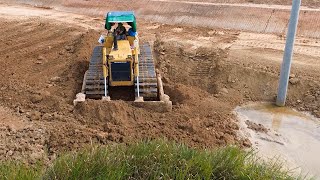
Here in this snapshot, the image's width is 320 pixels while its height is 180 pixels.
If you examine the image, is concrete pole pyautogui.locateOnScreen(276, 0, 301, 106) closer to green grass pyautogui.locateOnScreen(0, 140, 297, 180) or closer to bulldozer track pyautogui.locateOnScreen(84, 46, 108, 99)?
green grass pyautogui.locateOnScreen(0, 140, 297, 180)

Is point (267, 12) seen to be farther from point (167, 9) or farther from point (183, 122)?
point (183, 122)

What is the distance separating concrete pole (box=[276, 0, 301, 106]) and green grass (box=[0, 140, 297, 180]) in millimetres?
3903

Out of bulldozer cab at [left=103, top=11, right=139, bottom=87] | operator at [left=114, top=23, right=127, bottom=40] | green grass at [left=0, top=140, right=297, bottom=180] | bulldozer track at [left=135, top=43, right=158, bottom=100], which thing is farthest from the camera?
operator at [left=114, top=23, right=127, bottom=40]

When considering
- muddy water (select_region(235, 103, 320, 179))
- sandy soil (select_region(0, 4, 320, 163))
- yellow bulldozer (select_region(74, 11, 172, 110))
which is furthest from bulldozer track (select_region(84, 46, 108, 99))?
muddy water (select_region(235, 103, 320, 179))

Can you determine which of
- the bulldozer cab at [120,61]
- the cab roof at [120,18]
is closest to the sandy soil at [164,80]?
the bulldozer cab at [120,61]

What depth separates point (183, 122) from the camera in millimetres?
8945

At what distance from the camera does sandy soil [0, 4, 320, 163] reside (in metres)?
8.37

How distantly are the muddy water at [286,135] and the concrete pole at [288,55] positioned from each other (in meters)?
0.34

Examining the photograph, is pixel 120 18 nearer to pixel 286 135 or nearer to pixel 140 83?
pixel 140 83

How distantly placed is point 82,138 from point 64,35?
22.2 feet

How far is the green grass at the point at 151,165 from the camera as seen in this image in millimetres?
6062

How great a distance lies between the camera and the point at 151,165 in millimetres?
6273

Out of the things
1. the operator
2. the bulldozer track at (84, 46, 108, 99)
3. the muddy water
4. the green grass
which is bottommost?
the muddy water

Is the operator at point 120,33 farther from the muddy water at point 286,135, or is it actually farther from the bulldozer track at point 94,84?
the muddy water at point 286,135
